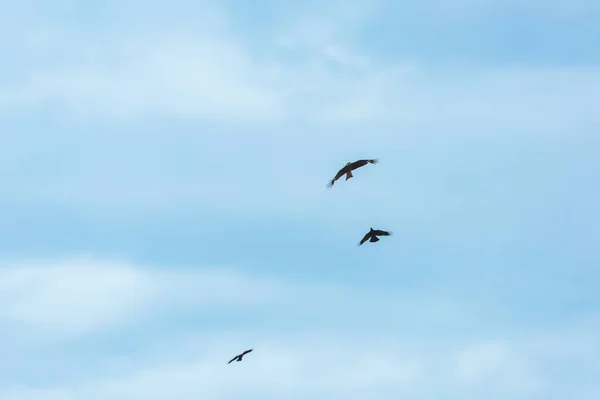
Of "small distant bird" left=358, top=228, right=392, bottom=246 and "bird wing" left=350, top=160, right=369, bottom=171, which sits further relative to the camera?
"small distant bird" left=358, top=228, right=392, bottom=246

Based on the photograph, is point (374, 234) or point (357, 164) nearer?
point (357, 164)

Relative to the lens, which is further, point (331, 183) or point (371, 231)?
point (371, 231)

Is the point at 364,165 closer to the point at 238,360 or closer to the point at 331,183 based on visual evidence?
the point at 331,183

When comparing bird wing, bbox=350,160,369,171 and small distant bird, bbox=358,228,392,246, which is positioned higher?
bird wing, bbox=350,160,369,171

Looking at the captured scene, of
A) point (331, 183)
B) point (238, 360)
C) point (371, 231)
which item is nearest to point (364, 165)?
point (331, 183)

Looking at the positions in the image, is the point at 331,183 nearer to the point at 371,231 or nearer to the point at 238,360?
the point at 371,231

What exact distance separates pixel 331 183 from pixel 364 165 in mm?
3941

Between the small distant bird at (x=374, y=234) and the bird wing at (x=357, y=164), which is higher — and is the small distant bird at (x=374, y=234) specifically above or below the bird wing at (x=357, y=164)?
below

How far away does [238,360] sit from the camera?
123 meters

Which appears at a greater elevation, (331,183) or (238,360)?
(331,183)

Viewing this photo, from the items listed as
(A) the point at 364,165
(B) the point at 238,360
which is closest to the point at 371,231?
(A) the point at 364,165

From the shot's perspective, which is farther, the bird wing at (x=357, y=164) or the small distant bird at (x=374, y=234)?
the small distant bird at (x=374, y=234)

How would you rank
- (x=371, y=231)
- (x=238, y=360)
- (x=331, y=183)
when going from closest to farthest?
(x=331, y=183), (x=371, y=231), (x=238, y=360)

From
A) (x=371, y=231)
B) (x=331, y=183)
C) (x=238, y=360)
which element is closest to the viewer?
(x=331, y=183)
